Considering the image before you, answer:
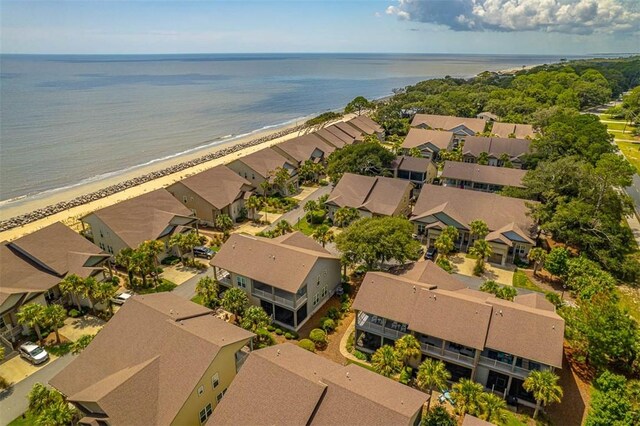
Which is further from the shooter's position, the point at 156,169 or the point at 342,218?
the point at 156,169

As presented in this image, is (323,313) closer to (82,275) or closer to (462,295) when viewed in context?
(462,295)

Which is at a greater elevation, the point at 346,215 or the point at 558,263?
the point at 346,215

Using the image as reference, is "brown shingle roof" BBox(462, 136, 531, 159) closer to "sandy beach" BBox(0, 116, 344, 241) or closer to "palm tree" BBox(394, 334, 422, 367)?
"sandy beach" BBox(0, 116, 344, 241)

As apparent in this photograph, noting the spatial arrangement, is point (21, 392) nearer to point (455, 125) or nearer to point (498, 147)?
point (498, 147)

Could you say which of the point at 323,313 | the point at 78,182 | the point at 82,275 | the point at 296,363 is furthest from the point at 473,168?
the point at 78,182

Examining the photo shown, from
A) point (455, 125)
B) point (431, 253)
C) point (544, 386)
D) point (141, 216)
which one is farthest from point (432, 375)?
point (455, 125)

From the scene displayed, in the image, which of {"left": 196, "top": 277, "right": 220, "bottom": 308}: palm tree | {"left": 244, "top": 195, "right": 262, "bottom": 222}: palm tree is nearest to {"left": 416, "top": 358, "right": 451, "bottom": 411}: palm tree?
{"left": 196, "top": 277, "right": 220, "bottom": 308}: palm tree
